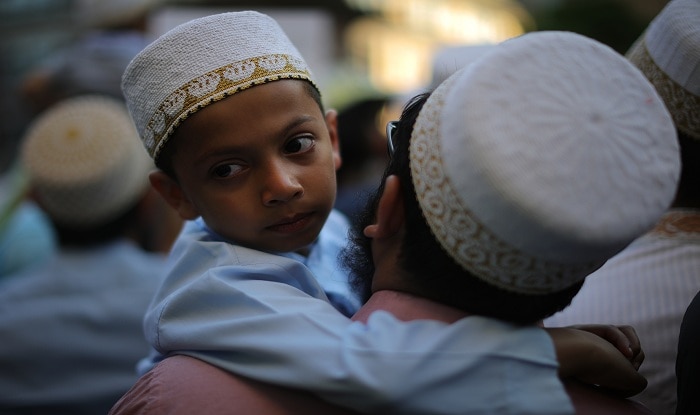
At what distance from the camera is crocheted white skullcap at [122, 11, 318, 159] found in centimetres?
161

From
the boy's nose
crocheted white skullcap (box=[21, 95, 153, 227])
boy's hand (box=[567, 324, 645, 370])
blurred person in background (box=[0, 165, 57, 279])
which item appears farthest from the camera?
blurred person in background (box=[0, 165, 57, 279])

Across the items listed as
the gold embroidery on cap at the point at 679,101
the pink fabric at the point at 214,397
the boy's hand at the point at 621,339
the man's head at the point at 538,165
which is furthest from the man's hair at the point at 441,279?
the gold embroidery on cap at the point at 679,101

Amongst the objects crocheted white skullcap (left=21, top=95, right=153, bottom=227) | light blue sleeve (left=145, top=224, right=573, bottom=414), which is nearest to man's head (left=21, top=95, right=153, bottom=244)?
crocheted white skullcap (left=21, top=95, right=153, bottom=227)

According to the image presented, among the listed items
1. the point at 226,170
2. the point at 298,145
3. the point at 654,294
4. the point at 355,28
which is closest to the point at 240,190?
the point at 226,170

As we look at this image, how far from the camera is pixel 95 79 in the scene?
4.60m

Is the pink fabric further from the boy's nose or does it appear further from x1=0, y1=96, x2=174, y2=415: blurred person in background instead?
x1=0, y1=96, x2=174, y2=415: blurred person in background

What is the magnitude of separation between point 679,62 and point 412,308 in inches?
41.2

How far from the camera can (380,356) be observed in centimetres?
116

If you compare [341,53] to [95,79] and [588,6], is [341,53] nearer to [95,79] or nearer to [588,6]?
[588,6]

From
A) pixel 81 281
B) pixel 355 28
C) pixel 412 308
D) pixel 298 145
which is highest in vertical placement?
pixel 298 145

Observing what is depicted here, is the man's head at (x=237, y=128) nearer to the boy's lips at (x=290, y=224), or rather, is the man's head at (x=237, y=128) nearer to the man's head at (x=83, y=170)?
the boy's lips at (x=290, y=224)

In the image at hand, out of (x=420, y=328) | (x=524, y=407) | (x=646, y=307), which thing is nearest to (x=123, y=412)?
(x=420, y=328)

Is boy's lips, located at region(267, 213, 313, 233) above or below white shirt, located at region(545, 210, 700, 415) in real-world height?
above

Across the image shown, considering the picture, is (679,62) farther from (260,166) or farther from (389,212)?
(260,166)
